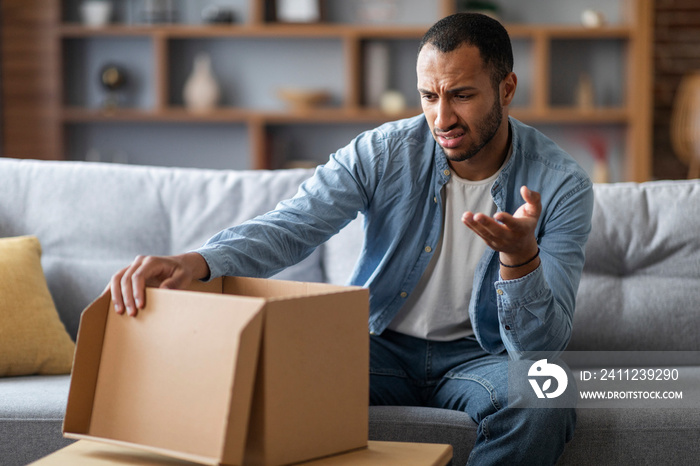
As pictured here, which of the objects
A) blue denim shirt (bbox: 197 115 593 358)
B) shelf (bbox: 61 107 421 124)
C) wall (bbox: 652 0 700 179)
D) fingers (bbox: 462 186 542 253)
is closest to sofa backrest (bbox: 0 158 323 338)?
blue denim shirt (bbox: 197 115 593 358)

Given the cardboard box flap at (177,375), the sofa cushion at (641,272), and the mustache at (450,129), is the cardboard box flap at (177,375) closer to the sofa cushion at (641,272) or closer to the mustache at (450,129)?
the mustache at (450,129)

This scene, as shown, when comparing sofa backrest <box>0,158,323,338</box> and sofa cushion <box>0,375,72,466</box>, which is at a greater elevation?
sofa backrest <box>0,158,323,338</box>

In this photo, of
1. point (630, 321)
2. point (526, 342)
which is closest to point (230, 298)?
point (526, 342)

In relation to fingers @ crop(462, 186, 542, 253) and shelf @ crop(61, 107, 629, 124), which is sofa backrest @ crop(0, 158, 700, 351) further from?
shelf @ crop(61, 107, 629, 124)

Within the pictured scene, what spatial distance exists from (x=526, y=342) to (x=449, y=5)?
115 inches

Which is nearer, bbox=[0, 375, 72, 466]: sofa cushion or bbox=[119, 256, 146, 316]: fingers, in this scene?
bbox=[119, 256, 146, 316]: fingers

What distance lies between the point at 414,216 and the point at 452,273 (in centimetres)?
14

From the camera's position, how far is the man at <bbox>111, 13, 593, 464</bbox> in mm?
1445

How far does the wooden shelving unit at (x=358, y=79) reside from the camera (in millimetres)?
4043

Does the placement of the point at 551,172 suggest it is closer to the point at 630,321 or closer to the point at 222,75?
the point at 630,321

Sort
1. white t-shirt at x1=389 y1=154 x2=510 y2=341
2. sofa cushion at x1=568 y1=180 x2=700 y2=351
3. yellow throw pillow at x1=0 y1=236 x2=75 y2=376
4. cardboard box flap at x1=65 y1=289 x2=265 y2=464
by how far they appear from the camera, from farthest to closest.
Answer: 1. sofa cushion at x1=568 y1=180 x2=700 y2=351
2. yellow throw pillow at x1=0 y1=236 x2=75 y2=376
3. white t-shirt at x1=389 y1=154 x2=510 y2=341
4. cardboard box flap at x1=65 y1=289 x2=265 y2=464

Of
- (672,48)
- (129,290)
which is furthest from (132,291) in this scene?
(672,48)

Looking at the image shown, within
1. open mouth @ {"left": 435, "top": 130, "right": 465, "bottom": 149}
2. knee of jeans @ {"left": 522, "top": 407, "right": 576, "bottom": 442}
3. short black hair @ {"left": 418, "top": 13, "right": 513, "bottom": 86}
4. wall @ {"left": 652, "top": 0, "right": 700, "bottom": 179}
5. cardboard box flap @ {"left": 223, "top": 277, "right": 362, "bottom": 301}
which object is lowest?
knee of jeans @ {"left": 522, "top": 407, "right": 576, "bottom": 442}

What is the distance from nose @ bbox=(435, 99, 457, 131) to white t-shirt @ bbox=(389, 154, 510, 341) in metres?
0.16
